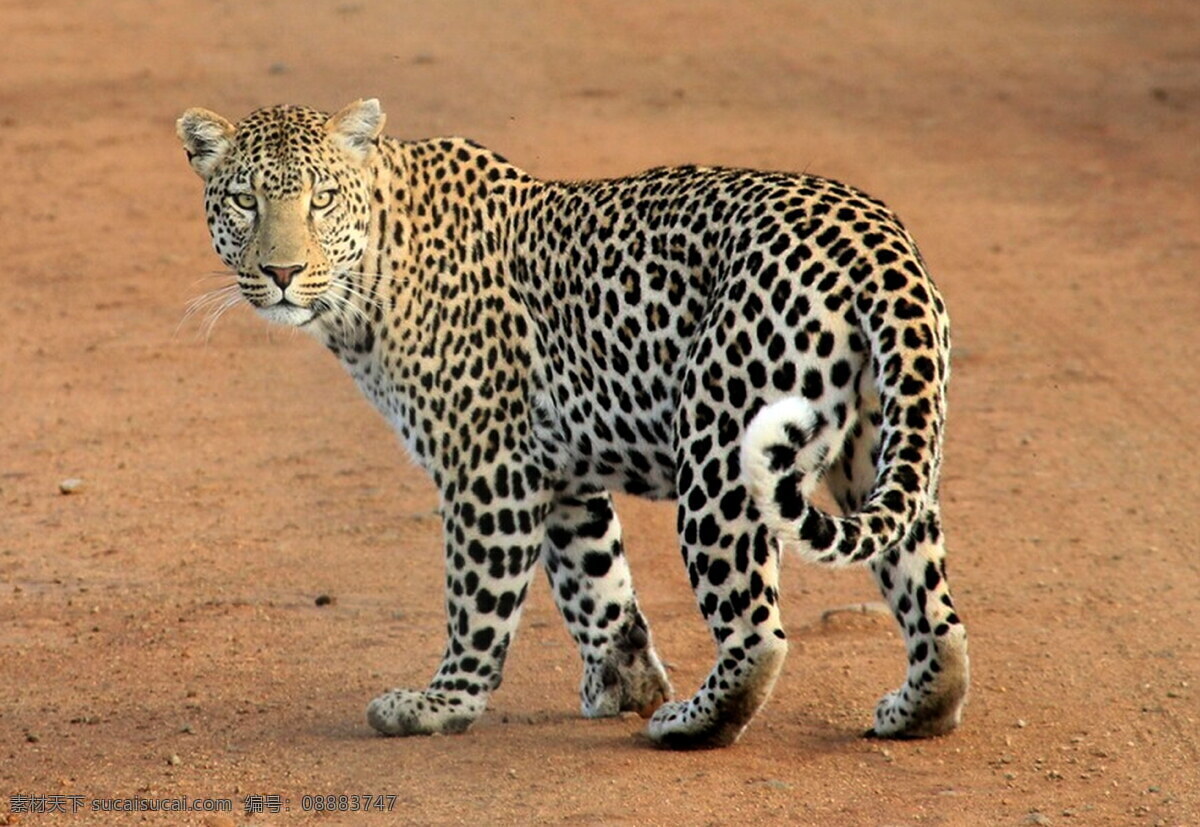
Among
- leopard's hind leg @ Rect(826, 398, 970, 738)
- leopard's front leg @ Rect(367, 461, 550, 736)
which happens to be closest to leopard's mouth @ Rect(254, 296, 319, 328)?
leopard's front leg @ Rect(367, 461, 550, 736)

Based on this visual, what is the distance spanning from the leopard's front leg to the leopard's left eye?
1030 mm

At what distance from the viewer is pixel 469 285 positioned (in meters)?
8.41

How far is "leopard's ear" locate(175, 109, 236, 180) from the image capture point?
328 inches

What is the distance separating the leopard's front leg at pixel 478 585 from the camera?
26.8 feet

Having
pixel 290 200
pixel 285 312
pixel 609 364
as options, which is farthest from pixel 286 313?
pixel 609 364

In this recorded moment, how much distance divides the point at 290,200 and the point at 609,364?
122 cm

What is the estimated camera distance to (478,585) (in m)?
8.18

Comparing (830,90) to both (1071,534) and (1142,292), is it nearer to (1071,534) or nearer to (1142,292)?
(1142,292)

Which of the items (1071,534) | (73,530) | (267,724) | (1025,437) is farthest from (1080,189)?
(267,724)

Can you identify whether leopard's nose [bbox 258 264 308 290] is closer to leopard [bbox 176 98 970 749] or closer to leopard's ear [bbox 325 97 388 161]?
leopard [bbox 176 98 970 749]

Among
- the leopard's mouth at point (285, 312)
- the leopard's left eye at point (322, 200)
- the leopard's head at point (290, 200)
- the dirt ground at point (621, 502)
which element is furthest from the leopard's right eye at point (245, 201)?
the dirt ground at point (621, 502)

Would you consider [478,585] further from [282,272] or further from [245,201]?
[245,201]

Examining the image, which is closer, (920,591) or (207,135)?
(920,591)

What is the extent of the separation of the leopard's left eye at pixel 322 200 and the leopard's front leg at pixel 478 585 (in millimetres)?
1030
